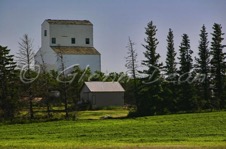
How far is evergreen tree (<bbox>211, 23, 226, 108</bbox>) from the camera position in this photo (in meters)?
49.0

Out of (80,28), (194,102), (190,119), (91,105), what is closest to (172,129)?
(190,119)

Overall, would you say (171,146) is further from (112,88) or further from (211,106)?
(112,88)

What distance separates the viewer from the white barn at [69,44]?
68.5m

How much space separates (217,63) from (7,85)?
877 inches

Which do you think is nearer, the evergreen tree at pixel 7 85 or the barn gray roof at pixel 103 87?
the evergreen tree at pixel 7 85

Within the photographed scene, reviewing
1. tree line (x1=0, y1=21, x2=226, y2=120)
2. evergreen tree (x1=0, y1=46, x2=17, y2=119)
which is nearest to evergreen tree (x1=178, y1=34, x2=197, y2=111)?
tree line (x1=0, y1=21, x2=226, y2=120)

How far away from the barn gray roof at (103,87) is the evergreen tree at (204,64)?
1125 cm

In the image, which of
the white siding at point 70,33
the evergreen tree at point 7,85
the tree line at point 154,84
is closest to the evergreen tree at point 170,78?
the tree line at point 154,84

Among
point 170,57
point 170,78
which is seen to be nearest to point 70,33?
point 170,57

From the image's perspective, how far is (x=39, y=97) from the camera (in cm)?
4450

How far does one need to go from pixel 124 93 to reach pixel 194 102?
15.4 meters

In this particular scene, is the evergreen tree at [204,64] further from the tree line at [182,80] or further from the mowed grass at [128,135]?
the mowed grass at [128,135]

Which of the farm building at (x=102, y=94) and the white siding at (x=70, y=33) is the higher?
the white siding at (x=70, y=33)

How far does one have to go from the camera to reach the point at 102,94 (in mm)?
56531
